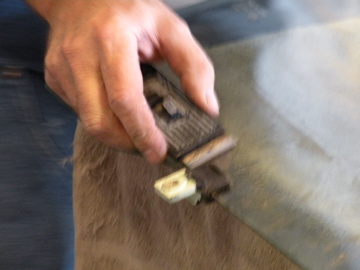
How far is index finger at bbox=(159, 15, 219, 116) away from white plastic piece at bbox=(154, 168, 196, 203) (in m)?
0.08

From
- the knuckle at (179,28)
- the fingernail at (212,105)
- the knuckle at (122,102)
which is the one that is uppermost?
the knuckle at (179,28)

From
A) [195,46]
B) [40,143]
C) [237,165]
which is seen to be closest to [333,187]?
[237,165]

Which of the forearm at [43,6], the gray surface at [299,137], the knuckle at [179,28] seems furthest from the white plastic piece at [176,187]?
the forearm at [43,6]

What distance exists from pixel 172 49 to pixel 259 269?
21 centimetres

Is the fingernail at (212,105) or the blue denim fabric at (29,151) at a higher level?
the fingernail at (212,105)

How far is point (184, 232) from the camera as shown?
18.0 inches

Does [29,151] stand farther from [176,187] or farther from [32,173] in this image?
[176,187]

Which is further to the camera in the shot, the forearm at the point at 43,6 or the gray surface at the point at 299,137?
the forearm at the point at 43,6

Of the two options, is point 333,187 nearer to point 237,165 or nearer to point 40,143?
point 237,165

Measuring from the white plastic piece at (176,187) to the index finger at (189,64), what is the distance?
8cm

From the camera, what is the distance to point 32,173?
0.61 m

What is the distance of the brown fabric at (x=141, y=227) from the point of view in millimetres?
410

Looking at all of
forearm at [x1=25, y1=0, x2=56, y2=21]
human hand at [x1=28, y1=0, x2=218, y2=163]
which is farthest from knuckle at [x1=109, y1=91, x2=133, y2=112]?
forearm at [x1=25, y1=0, x2=56, y2=21]

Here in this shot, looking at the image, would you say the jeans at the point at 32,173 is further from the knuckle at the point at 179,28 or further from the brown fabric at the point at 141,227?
the knuckle at the point at 179,28
